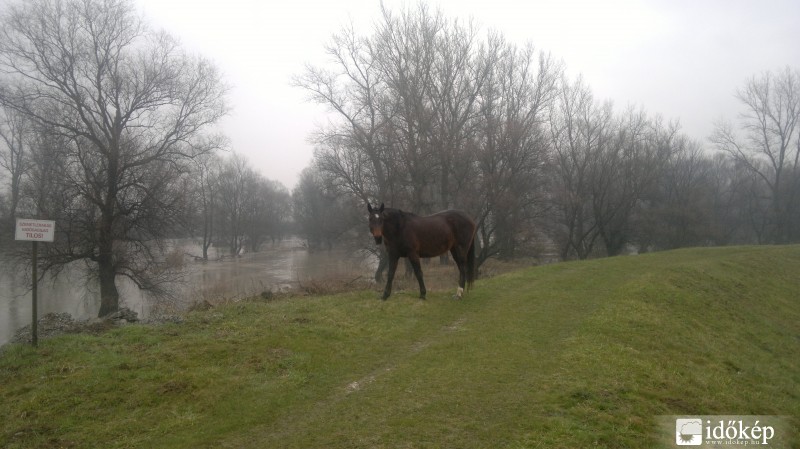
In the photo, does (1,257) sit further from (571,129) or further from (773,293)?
(571,129)

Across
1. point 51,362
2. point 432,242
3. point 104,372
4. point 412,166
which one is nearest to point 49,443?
point 104,372

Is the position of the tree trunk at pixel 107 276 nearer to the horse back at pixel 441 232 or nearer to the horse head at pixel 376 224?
the horse head at pixel 376 224

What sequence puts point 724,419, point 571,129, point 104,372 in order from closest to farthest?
point 724,419, point 104,372, point 571,129

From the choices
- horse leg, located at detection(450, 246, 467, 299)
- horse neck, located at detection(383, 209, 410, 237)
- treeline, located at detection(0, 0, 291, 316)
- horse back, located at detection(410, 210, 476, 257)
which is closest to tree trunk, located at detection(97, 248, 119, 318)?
treeline, located at detection(0, 0, 291, 316)

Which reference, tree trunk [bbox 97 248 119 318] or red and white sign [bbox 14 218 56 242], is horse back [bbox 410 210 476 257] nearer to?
red and white sign [bbox 14 218 56 242]

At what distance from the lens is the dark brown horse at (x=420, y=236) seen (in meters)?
10.6

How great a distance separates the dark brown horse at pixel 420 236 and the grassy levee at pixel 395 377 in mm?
897


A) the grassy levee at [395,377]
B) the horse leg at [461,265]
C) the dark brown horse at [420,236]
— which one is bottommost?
the grassy levee at [395,377]

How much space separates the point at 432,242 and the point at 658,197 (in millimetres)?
39961

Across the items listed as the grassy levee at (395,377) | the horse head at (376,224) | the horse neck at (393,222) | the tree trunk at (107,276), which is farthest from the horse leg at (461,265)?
the tree trunk at (107,276)

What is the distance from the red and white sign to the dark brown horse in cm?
563

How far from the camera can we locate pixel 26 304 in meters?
20.2

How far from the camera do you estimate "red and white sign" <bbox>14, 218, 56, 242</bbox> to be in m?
7.03

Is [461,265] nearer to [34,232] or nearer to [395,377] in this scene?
[395,377]
